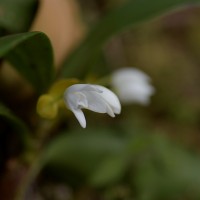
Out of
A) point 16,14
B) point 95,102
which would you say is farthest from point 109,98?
point 16,14

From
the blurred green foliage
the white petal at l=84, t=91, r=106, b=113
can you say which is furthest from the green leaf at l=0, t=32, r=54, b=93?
the white petal at l=84, t=91, r=106, b=113

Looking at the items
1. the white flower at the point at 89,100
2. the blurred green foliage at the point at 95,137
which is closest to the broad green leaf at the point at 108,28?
the blurred green foliage at the point at 95,137

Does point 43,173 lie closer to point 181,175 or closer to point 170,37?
point 181,175

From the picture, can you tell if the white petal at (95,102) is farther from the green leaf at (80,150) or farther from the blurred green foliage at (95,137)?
the green leaf at (80,150)

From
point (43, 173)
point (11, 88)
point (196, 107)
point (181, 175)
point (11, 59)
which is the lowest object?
point (196, 107)

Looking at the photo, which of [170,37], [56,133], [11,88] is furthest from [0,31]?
[170,37]
